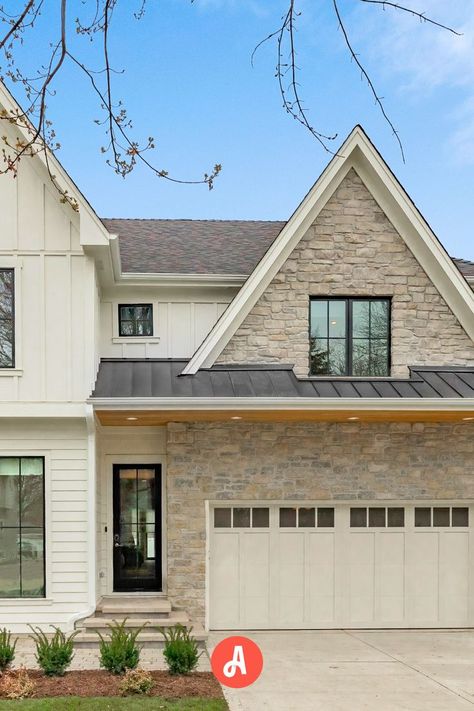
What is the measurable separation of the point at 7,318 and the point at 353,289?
5530 mm

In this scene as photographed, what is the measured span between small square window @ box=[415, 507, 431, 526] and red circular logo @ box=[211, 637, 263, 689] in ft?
11.2

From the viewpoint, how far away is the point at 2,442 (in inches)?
420

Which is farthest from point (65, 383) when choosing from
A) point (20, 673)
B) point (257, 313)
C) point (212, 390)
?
point (20, 673)

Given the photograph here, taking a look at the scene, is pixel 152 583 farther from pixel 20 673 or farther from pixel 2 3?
pixel 2 3

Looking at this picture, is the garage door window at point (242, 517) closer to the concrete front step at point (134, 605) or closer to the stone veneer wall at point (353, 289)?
the concrete front step at point (134, 605)

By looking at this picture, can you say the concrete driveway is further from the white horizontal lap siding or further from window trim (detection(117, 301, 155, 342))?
window trim (detection(117, 301, 155, 342))

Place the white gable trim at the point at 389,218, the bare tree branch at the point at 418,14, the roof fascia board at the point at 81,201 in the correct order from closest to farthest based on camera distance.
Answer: the bare tree branch at the point at 418,14, the roof fascia board at the point at 81,201, the white gable trim at the point at 389,218

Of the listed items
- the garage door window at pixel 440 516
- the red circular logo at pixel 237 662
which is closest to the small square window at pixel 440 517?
the garage door window at pixel 440 516

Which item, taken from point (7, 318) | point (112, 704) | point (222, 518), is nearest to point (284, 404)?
point (222, 518)

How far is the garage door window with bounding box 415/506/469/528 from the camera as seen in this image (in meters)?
11.7

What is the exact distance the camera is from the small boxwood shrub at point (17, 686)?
7.04 metres

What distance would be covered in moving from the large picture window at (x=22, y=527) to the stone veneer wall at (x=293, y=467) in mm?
→ 2001

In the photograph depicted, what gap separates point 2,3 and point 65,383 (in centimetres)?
765

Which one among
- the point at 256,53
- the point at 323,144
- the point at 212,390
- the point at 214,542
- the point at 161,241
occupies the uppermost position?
the point at 161,241
